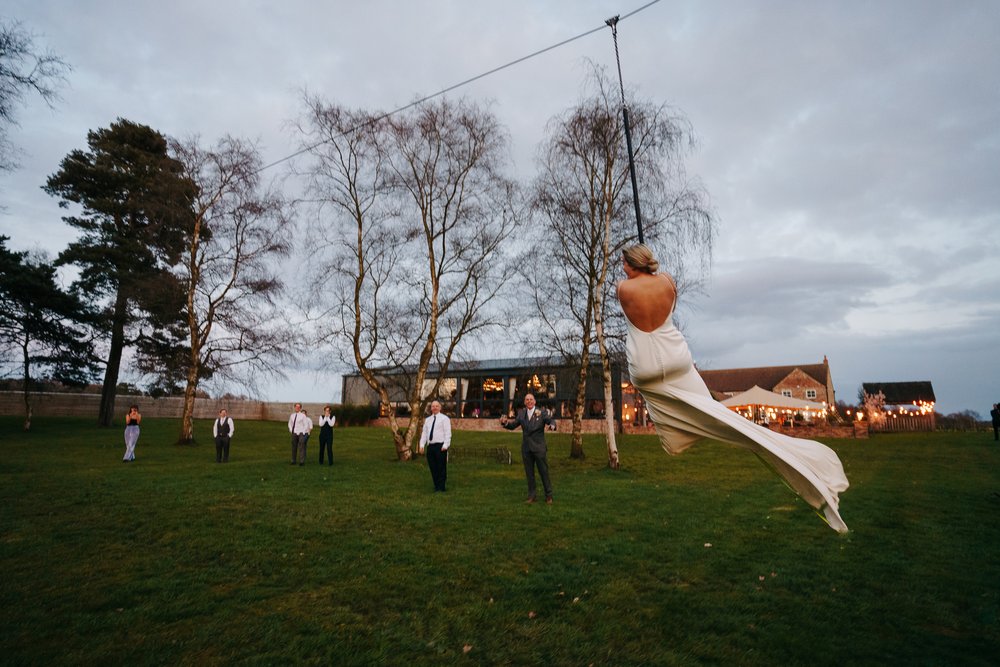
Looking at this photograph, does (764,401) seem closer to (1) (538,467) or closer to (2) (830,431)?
(2) (830,431)

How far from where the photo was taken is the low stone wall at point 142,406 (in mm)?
37500

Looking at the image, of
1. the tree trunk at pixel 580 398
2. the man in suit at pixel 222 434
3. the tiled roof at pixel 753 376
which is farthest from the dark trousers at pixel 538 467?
the tiled roof at pixel 753 376

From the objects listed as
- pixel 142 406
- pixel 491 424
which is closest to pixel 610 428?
pixel 491 424

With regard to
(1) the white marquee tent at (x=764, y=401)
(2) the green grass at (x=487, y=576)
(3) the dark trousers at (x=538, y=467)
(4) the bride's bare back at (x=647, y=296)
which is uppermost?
(1) the white marquee tent at (x=764, y=401)

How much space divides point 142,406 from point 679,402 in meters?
50.9

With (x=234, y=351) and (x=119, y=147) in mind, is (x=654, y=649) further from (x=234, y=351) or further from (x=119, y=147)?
(x=119, y=147)

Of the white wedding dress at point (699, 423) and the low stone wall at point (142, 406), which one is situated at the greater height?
the low stone wall at point (142, 406)

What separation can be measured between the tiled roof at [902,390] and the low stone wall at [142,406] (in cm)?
6738

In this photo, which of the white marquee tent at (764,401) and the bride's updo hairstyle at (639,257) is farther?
the white marquee tent at (764,401)

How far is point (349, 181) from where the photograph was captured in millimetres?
20000

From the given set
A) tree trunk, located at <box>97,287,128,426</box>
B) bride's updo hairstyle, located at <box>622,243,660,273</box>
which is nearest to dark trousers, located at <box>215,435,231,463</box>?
tree trunk, located at <box>97,287,128,426</box>

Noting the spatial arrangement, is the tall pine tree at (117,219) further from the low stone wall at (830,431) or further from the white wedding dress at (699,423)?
the low stone wall at (830,431)

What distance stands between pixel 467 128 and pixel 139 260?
20378 millimetres

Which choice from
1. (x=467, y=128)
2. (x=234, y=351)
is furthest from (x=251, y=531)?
(x=234, y=351)
